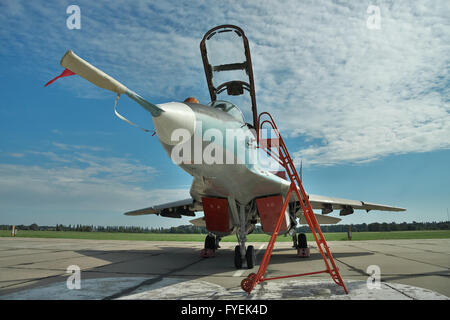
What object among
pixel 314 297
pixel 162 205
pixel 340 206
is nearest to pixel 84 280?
pixel 314 297

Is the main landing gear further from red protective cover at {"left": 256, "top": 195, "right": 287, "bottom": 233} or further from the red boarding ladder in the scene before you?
the red boarding ladder

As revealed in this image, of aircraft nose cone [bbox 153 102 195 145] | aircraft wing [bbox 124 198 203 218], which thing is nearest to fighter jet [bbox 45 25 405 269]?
aircraft nose cone [bbox 153 102 195 145]

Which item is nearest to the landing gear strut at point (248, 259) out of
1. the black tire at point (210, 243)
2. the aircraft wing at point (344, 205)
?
the black tire at point (210, 243)

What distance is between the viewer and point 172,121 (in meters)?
3.42

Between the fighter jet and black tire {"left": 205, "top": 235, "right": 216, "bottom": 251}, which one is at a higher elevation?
the fighter jet

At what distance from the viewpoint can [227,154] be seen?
4621mm

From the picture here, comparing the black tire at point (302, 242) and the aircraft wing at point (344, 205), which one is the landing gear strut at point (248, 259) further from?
the aircraft wing at point (344, 205)

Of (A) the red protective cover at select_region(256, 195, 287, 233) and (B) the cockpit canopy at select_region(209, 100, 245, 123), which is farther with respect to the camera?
(A) the red protective cover at select_region(256, 195, 287, 233)

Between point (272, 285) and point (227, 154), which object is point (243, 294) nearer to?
point (272, 285)

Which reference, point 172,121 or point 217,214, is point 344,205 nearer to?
point 217,214

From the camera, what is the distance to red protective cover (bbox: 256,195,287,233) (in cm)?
650

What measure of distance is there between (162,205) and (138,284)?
775 cm

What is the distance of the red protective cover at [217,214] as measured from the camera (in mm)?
6852
